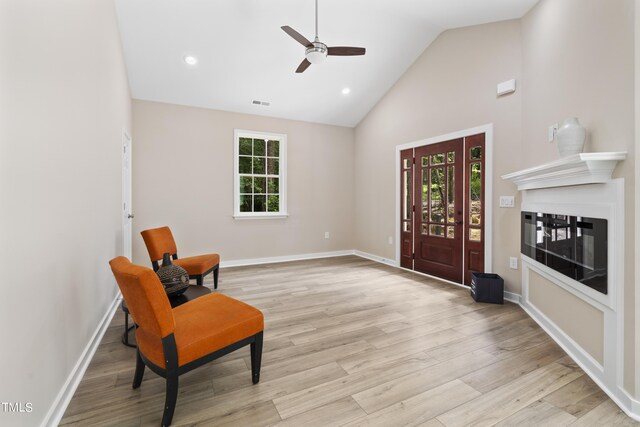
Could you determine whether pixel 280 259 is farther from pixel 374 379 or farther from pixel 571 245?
pixel 571 245

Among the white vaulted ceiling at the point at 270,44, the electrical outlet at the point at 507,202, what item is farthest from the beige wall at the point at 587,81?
the white vaulted ceiling at the point at 270,44

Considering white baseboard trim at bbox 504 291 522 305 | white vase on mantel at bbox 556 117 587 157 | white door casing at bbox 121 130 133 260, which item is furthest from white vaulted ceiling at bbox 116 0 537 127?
white baseboard trim at bbox 504 291 522 305

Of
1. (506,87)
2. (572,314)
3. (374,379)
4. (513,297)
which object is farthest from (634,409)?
(506,87)

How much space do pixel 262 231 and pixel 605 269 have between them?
4.83 meters

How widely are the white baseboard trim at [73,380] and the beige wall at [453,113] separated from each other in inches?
169

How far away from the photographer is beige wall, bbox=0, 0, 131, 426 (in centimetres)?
124

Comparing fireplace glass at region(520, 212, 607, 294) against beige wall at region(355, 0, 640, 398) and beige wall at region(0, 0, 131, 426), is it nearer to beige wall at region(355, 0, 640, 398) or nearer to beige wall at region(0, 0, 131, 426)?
beige wall at region(355, 0, 640, 398)

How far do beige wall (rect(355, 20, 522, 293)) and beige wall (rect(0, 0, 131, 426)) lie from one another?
4.26 meters

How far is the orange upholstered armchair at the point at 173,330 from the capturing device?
1522 mm

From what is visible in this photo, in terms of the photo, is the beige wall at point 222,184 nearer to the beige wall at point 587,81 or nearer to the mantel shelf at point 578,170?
the beige wall at point 587,81

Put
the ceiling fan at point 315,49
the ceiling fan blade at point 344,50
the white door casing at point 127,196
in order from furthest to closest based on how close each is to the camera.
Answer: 1. the white door casing at point 127,196
2. the ceiling fan blade at point 344,50
3. the ceiling fan at point 315,49

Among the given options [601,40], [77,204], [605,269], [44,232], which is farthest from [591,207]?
[77,204]

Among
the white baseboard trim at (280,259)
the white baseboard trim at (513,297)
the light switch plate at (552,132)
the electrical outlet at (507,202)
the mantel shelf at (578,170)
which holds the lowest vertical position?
the white baseboard trim at (513,297)

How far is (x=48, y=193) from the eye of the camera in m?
1.59
